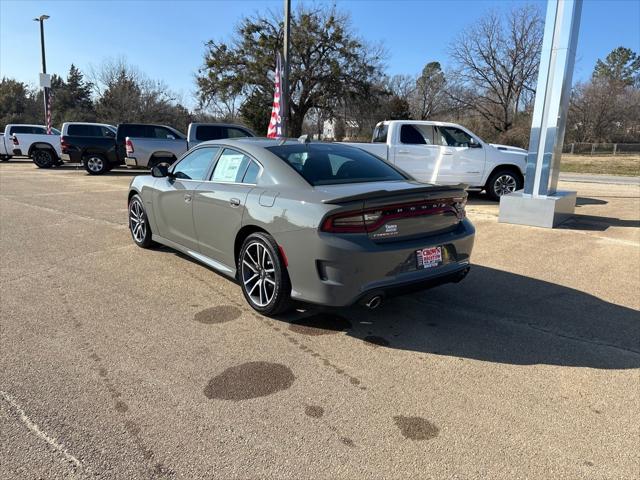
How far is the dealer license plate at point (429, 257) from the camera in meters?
3.75

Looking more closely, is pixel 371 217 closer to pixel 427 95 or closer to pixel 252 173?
pixel 252 173

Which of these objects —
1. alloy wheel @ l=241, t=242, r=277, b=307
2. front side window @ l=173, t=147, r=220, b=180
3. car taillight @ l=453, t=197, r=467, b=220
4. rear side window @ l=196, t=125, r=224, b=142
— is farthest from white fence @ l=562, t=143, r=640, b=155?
alloy wheel @ l=241, t=242, r=277, b=307

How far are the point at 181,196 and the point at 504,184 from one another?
862 cm

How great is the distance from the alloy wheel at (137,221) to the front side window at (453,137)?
738 centimetres

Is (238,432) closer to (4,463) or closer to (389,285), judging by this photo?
(4,463)

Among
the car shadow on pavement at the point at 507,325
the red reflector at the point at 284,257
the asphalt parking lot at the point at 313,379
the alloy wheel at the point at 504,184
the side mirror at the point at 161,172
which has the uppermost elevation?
the side mirror at the point at 161,172

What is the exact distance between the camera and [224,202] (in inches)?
176

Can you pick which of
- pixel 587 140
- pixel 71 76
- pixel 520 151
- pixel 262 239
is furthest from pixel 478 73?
pixel 71 76

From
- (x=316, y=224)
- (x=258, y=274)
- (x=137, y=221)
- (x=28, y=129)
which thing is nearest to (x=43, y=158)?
(x=28, y=129)

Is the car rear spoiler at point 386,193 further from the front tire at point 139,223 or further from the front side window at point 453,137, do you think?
the front side window at point 453,137

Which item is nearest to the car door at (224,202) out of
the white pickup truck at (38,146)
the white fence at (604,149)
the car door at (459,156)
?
the car door at (459,156)

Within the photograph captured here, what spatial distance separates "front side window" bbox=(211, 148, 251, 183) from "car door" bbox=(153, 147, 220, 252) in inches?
6.8

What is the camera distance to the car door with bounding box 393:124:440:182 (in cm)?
1112

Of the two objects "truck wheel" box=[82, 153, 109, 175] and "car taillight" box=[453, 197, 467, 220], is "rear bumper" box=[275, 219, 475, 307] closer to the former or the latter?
"car taillight" box=[453, 197, 467, 220]
